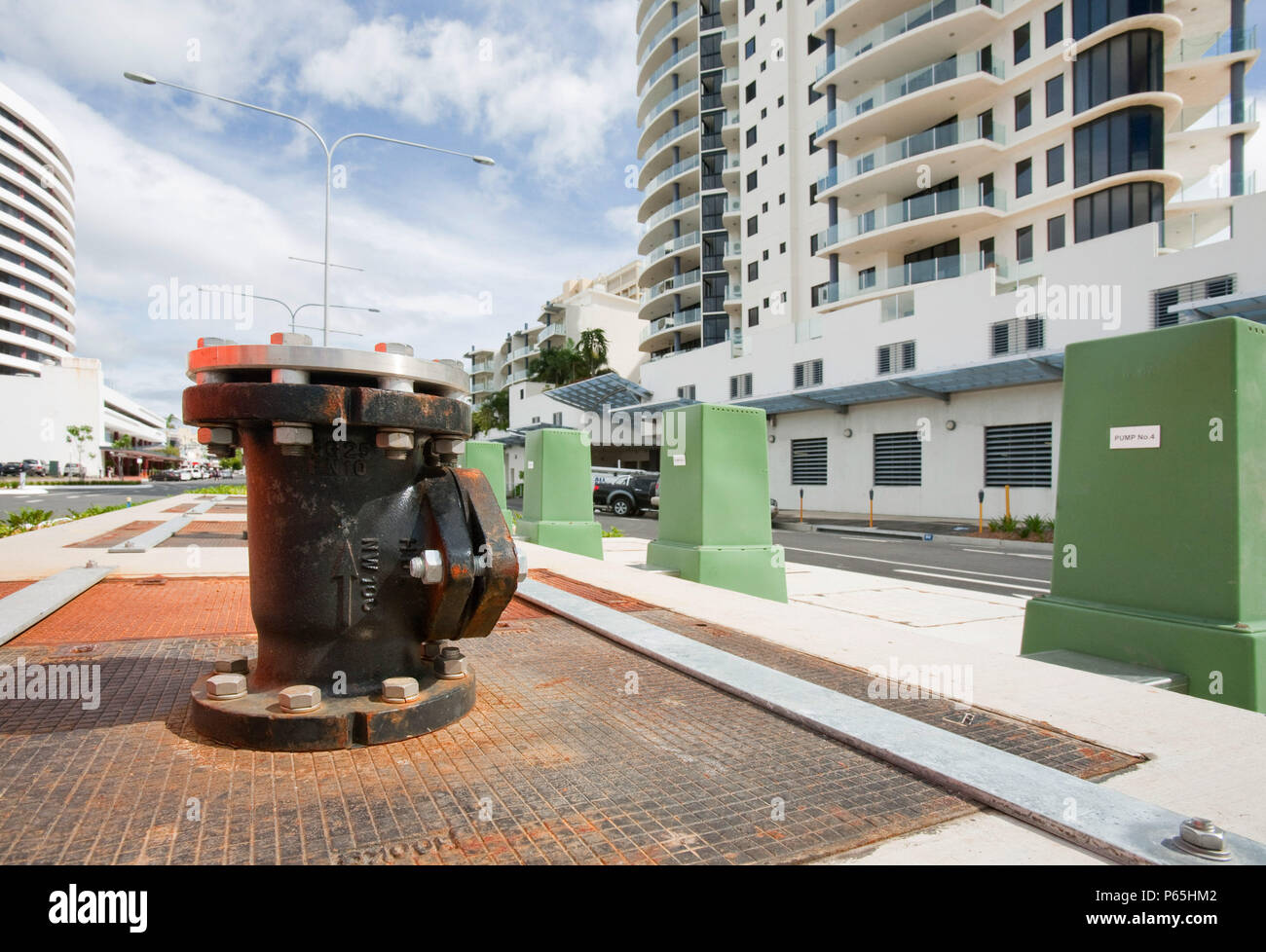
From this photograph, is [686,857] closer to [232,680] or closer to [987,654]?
[232,680]

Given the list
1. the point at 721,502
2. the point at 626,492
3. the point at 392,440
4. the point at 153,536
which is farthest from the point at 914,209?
the point at 392,440

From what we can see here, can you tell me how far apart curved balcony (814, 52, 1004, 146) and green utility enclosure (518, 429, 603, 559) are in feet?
Answer: 89.6

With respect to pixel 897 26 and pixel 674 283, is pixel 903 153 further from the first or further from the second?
pixel 674 283

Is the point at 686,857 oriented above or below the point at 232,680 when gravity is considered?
below

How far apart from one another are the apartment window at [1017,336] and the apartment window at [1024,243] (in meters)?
6.28

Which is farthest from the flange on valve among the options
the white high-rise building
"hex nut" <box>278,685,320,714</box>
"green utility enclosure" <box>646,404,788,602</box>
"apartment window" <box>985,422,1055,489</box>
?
"apartment window" <box>985,422,1055,489</box>

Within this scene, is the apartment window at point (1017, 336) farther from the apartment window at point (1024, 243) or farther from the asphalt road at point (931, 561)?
the asphalt road at point (931, 561)

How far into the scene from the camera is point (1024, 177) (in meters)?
30.1

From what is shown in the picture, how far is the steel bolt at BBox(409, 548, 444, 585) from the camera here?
278 centimetres

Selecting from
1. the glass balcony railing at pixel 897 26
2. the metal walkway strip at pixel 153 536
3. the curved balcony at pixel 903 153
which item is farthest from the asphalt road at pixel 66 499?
the glass balcony railing at pixel 897 26

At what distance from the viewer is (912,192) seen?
34.8m

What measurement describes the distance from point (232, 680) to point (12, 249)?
99.0 m

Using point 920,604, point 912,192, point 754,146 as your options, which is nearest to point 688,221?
point 754,146
